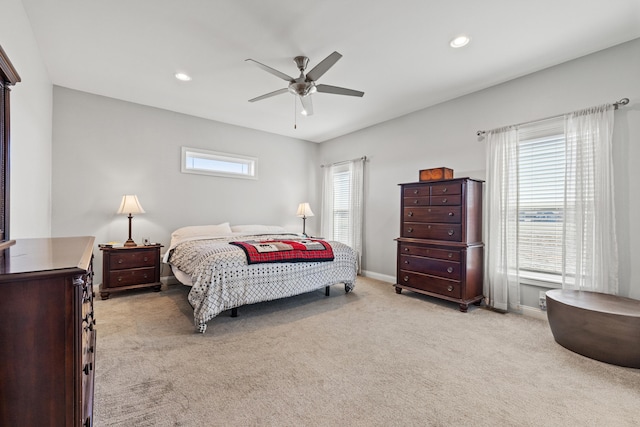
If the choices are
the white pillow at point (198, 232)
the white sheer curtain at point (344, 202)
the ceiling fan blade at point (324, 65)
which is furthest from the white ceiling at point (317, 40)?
the white pillow at point (198, 232)

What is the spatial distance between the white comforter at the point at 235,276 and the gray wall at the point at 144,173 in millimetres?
1043

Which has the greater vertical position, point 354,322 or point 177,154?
point 177,154

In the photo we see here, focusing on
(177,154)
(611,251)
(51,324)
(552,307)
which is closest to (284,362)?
(51,324)

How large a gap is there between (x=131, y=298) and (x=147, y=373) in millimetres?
2139

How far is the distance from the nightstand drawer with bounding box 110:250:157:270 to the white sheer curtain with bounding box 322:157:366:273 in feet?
10.5

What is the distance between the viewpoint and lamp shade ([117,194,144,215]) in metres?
3.99

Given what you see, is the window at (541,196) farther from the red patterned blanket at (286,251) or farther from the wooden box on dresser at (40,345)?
the wooden box on dresser at (40,345)

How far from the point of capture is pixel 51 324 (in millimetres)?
939

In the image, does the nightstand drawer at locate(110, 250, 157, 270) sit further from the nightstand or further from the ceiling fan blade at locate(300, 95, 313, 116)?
the ceiling fan blade at locate(300, 95, 313, 116)

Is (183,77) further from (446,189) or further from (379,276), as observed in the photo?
(379,276)

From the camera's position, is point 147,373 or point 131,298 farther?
point 131,298

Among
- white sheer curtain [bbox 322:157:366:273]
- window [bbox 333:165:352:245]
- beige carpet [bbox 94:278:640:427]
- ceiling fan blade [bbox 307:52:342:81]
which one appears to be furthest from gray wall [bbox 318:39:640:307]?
ceiling fan blade [bbox 307:52:342:81]

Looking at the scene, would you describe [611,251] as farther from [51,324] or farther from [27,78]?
[27,78]

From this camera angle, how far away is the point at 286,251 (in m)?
3.44
